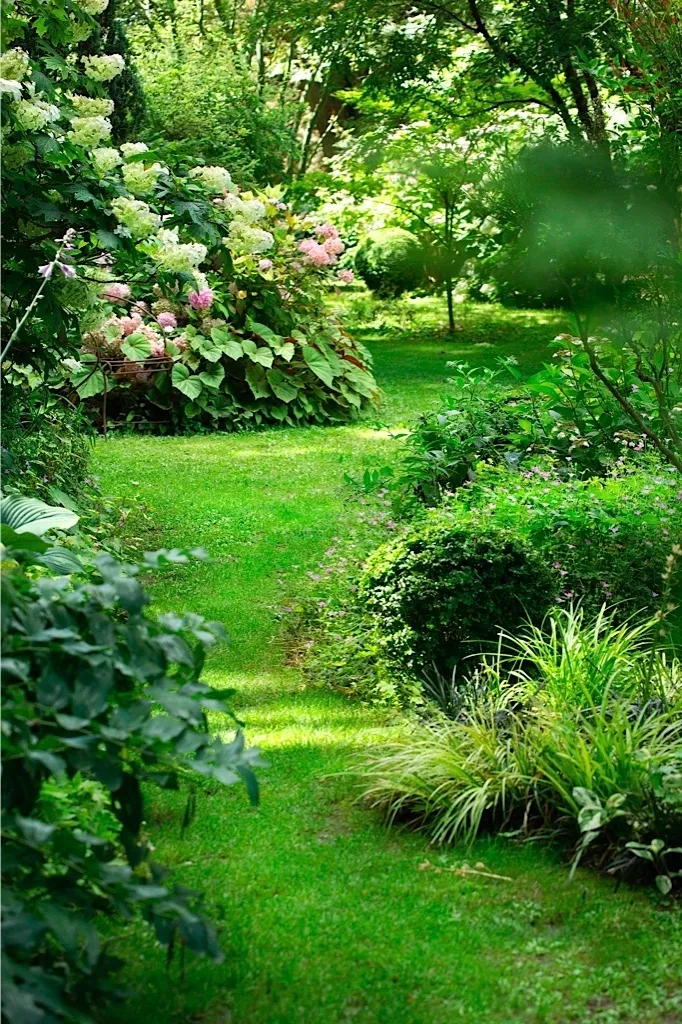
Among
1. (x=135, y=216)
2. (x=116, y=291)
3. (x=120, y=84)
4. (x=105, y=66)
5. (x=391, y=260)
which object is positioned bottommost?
(x=116, y=291)

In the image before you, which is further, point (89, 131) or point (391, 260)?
point (391, 260)

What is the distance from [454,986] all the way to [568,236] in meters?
2.48

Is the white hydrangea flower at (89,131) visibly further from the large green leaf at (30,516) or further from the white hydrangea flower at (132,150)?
the large green leaf at (30,516)

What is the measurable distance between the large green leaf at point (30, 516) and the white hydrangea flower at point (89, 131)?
187cm

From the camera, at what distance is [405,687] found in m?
4.46

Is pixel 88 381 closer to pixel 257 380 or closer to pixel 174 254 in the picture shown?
pixel 257 380

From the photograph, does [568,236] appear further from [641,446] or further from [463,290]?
[463,290]

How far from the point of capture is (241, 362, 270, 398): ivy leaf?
10.3 meters

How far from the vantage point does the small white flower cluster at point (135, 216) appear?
4.59 meters

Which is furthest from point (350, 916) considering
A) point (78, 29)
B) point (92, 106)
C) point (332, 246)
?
point (332, 246)

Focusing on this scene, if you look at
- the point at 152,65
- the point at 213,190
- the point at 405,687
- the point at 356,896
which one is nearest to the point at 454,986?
the point at 356,896

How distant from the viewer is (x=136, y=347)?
32.3 feet

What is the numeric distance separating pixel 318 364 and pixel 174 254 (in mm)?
5320

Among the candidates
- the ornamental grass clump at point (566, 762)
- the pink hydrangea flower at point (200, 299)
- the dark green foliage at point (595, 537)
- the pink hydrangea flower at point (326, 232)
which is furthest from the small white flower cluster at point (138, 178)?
the pink hydrangea flower at point (326, 232)
